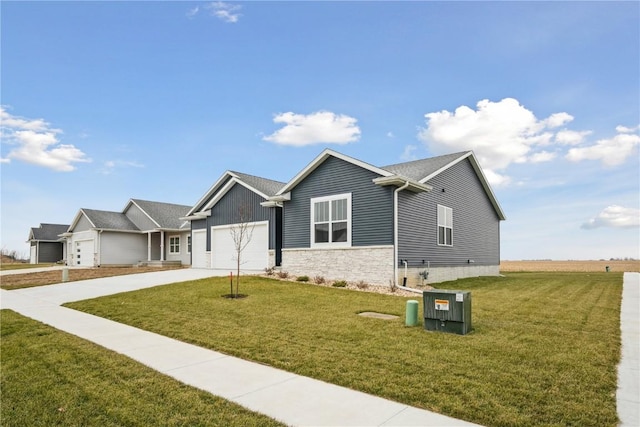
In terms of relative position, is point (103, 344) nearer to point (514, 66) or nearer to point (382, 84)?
point (382, 84)

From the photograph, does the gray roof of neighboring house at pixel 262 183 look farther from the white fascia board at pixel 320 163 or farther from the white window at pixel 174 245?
the white window at pixel 174 245

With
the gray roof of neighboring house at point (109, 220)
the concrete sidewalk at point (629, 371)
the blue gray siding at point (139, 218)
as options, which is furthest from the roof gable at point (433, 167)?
the gray roof of neighboring house at point (109, 220)

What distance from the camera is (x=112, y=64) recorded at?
1636cm

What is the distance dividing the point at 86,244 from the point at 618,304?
36.4 m

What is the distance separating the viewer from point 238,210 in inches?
878

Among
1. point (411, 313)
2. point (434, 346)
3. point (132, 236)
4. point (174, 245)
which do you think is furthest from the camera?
point (132, 236)

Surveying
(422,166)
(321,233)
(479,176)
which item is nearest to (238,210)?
(321,233)

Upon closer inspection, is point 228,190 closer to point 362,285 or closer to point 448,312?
point 362,285

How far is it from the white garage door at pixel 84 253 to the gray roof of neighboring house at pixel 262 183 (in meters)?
18.4

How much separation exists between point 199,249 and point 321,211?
11.5 meters

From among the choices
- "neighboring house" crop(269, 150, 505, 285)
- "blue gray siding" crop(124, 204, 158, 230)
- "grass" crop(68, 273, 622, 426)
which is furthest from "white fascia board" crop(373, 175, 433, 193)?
"blue gray siding" crop(124, 204, 158, 230)

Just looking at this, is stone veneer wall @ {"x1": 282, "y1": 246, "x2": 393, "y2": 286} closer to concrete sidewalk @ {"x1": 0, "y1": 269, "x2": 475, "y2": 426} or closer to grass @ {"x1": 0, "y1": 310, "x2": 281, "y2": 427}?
concrete sidewalk @ {"x1": 0, "y1": 269, "x2": 475, "y2": 426}

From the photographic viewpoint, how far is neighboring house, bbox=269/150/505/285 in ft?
51.3

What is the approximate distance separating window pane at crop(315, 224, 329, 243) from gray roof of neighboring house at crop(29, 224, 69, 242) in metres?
42.7
